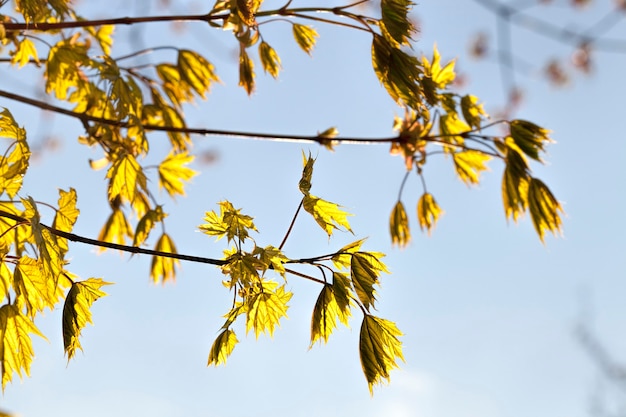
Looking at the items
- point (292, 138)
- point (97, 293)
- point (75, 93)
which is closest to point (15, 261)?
point (97, 293)

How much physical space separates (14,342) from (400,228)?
2.82 ft

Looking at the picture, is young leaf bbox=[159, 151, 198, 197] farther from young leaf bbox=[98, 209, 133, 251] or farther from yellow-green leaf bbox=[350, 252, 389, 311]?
yellow-green leaf bbox=[350, 252, 389, 311]

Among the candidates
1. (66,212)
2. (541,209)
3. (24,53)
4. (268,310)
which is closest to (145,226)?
(66,212)

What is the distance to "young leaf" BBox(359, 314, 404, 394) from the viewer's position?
2.96 ft

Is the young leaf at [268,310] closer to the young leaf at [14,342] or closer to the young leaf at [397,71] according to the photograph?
the young leaf at [14,342]

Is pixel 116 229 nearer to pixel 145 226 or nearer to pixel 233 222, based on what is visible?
pixel 145 226

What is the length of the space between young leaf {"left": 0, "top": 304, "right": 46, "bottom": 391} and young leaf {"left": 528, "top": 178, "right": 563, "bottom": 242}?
91 cm

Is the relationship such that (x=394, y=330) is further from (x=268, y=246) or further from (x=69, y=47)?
(x=69, y=47)

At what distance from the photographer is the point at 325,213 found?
0.85 m

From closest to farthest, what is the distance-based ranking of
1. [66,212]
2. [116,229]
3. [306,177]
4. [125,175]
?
[306,177], [66,212], [125,175], [116,229]

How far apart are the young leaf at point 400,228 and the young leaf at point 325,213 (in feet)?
2.01

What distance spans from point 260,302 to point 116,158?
0.55 m

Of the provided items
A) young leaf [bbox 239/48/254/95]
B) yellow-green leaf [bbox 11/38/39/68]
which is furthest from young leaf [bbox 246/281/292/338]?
yellow-green leaf [bbox 11/38/39/68]

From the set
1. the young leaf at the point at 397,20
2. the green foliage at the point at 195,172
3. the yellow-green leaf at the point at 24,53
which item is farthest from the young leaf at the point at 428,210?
the yellow-green leaf at the point at 24,53
